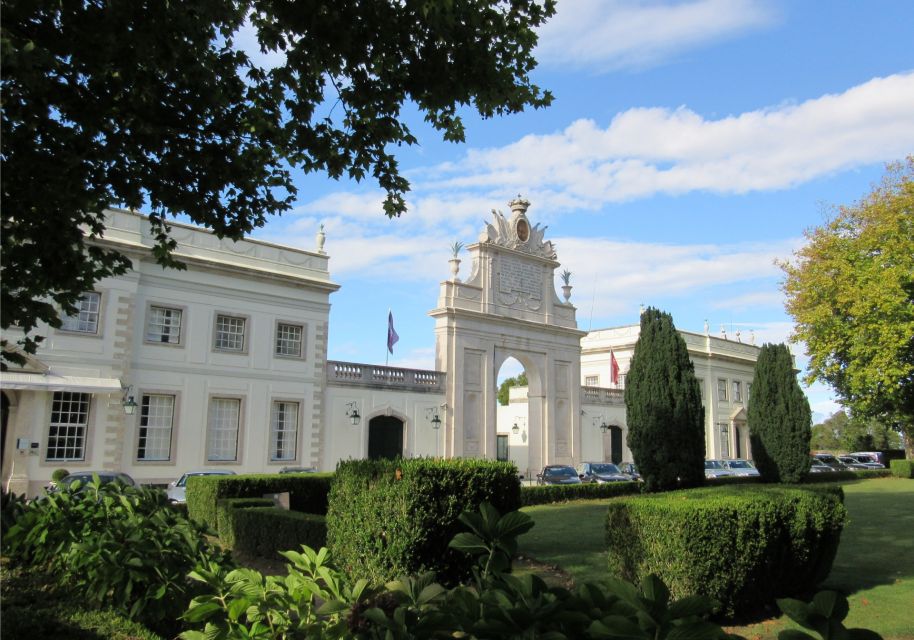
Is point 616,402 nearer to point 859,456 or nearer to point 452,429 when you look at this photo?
point 452,429

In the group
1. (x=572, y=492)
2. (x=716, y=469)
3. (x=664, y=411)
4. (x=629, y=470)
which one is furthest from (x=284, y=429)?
(x=716, y=469)

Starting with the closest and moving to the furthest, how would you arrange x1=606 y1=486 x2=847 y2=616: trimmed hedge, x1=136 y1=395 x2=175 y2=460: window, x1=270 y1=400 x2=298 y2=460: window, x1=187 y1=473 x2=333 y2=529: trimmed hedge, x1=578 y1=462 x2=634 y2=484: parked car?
x1=606 y1=486 x2=847 y2=616: trimmed hedge, x1=187 y1=473 x2=333 y2=529: trimmed hedge, x1=136 y1=395 x2=175 y2=460: window, x1=270 y1=400 x2=298 y2=460: window, x1=578 y1=462 x2=634 y2=484: parked car

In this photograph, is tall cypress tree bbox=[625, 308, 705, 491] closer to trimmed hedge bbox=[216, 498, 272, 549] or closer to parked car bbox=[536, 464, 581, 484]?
parked car bbox=[536, 464, 581, 484]

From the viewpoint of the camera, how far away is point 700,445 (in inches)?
826

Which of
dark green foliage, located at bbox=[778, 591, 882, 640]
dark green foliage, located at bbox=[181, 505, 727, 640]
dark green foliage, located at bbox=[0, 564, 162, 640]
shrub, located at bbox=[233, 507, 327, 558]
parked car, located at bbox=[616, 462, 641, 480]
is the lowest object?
shrub, located at bbox=[233, 507, 327, 558]

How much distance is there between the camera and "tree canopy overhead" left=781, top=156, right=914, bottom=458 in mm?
31750

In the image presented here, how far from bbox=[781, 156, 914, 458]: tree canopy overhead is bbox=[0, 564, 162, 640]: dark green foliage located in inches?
1347

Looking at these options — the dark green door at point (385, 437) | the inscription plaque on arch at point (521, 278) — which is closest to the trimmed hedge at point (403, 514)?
the dark green door at point (385, 437)

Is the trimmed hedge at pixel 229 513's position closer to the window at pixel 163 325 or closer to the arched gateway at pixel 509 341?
the window at pixel 163 325

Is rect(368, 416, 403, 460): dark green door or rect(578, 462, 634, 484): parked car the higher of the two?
rect(368, 416, 403, 460): dark green door

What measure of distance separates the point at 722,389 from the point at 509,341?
2441 centimetres

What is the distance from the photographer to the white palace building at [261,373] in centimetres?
2330

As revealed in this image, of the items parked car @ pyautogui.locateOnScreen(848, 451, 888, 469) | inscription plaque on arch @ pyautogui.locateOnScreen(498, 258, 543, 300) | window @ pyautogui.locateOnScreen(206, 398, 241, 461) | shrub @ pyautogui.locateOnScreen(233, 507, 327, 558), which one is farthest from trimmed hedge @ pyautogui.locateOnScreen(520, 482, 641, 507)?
parked car @ pyautogui.locateOnScreen(848, 451, 888, 469)

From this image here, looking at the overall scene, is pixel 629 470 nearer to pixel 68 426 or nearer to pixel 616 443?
pixel 616 443
